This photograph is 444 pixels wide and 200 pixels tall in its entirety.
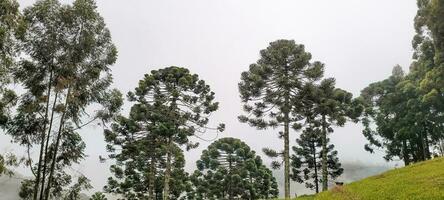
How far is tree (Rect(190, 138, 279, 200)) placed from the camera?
61.2 meters

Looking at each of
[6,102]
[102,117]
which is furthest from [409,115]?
[6,102]

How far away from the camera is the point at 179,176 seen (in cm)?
5269

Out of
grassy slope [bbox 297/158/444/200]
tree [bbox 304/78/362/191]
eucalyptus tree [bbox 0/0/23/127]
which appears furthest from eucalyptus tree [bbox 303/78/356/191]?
eucalyptus tree [bbox 0/0/23/127]

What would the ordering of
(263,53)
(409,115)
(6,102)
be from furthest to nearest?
1. (409,115)
2. (263,53)
3. (6,102)

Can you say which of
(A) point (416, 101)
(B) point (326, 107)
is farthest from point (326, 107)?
(A) point (416, 101)

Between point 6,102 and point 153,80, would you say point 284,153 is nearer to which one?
point 153,80

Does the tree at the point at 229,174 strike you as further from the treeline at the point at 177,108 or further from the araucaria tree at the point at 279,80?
the araucaria tree at the point at 279,80

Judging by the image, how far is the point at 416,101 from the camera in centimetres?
4881

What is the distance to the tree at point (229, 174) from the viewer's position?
61219 millimetres

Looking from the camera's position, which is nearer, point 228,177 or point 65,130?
point 65,130

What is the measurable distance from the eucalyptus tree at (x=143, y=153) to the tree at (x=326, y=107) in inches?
540

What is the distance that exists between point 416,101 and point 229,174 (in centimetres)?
2743

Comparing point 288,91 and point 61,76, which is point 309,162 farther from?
point 61,76

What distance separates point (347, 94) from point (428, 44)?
370 inches
